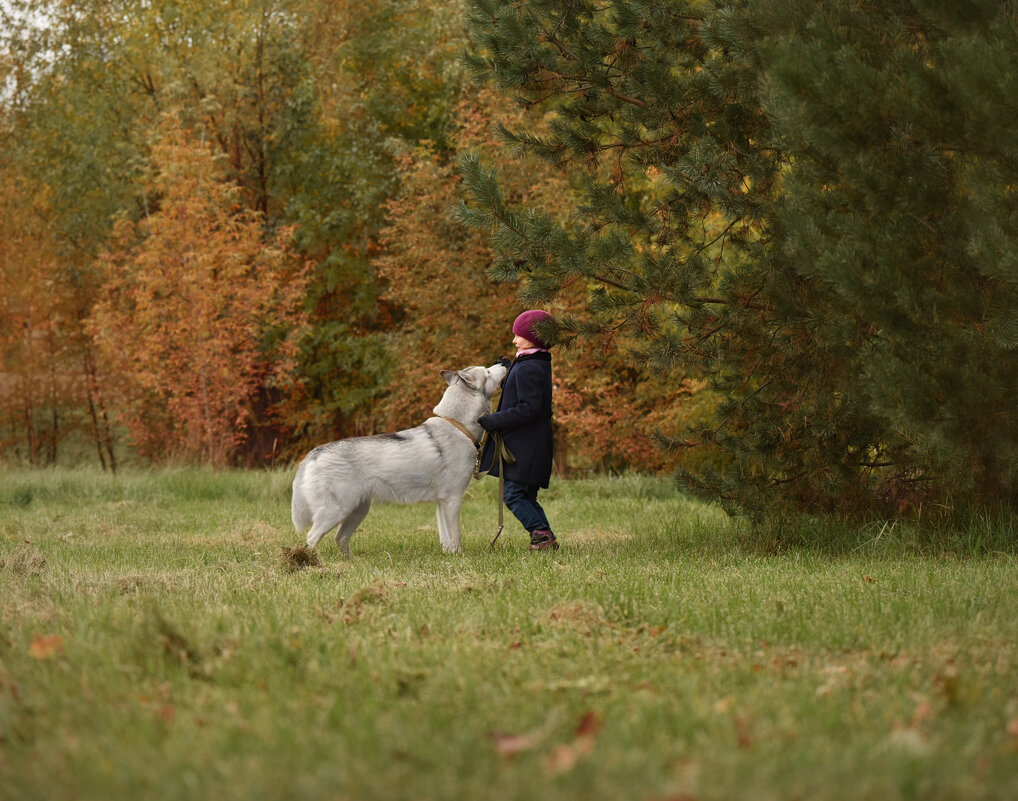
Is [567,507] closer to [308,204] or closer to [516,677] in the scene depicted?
[516,677]

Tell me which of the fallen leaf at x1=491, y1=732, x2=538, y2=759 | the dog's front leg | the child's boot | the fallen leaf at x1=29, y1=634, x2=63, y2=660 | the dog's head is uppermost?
the dog's head

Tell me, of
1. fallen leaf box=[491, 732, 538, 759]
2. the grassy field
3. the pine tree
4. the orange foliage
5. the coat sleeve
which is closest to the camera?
the grassy field

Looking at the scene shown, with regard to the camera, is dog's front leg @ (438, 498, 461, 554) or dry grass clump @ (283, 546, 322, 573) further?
dog's front leg @ (438, 498, 461, 554)

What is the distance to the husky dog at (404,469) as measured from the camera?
8875 mm

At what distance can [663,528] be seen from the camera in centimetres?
1073

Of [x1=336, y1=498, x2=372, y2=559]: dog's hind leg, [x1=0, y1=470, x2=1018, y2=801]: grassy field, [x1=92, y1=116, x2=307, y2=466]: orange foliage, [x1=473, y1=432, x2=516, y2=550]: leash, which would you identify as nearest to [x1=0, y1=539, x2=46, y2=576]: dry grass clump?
[x1=0, y1=470, x2=1018, y2=801]: grassy field

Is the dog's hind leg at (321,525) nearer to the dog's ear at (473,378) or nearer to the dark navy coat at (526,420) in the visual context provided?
the dark navy coat at (526,420)

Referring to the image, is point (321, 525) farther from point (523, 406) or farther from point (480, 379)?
point (523, 406)

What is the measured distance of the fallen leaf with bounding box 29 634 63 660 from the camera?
4.48 meters

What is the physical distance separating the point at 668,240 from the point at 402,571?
3.39 m

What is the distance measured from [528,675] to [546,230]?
4592 mm

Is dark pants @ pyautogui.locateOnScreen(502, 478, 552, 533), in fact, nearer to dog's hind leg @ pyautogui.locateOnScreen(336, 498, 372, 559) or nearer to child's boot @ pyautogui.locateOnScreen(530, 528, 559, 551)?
child's boot @ pyautogui.locateOnScreen(530, 528, 559, 551)

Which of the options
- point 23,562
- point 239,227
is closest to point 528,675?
point 23,562

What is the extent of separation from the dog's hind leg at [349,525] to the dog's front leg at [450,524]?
65 cm
